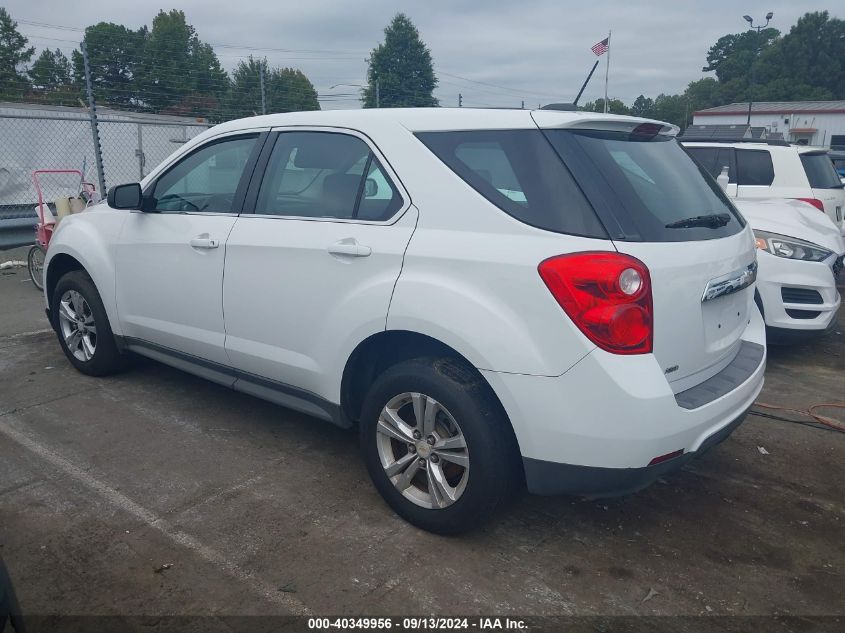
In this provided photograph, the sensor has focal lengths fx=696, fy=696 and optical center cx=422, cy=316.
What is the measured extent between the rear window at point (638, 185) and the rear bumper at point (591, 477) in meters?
0.87

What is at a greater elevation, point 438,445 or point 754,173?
point 754,173

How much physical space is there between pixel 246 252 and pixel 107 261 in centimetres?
144

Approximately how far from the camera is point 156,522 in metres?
3.12

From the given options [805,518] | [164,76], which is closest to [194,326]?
[805,518]

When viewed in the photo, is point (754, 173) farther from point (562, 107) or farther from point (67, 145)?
point (67, 145)

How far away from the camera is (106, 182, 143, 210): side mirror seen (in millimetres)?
4191

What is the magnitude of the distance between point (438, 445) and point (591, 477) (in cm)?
64

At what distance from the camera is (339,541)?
3004 mm

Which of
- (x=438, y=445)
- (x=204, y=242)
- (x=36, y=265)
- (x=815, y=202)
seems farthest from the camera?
(x=36, y=265)

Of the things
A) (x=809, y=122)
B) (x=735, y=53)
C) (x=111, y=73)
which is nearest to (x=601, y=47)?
(x=111, y=73)

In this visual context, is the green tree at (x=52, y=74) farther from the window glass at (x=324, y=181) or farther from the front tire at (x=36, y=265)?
the window glass at (x=324, y=181)

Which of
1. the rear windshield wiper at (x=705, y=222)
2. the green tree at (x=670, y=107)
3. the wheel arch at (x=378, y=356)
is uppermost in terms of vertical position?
the green tree at (x=670, y=107)

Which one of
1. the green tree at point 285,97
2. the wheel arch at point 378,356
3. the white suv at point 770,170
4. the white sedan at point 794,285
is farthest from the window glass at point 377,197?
the green tree at point 285,97

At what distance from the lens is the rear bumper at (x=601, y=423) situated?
251 cm
